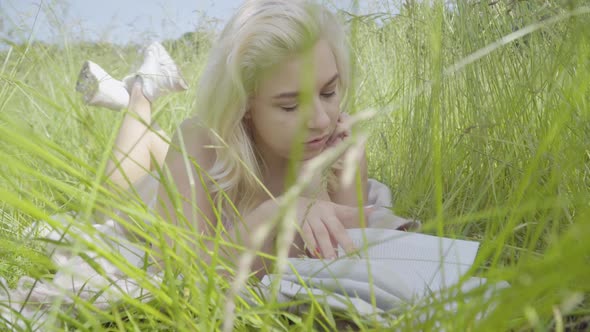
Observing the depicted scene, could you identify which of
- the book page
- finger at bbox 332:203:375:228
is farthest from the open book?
finger at bbox 332:203:375:228

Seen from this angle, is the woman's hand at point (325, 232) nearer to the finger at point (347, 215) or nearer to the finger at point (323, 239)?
the finger at point (323, 239)

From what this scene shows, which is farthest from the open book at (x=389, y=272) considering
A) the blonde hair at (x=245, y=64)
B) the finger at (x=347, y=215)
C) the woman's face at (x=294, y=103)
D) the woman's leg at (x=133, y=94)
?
the woman's leg at (x=133, y=94)

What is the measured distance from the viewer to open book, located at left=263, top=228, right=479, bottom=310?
809 millimetres

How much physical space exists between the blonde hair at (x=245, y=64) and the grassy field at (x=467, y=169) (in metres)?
0.19

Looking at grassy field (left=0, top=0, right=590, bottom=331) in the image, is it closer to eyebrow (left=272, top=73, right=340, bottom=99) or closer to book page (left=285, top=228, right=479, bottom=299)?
book page (left=285, top=228, right=479, bottom=299)

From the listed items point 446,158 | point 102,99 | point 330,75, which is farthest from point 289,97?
point 102,99

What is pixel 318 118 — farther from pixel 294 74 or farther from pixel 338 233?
pixel 338 233

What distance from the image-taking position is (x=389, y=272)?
2.72 ft

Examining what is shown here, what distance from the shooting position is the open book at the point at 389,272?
0.81 m

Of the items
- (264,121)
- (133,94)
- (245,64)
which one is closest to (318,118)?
(264,121)

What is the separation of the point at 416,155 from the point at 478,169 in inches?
11.9

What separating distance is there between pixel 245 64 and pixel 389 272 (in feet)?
2.70

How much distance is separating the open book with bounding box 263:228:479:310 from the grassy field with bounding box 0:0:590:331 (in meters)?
0.05

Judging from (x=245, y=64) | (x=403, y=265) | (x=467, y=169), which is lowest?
(x=403, y=265)
